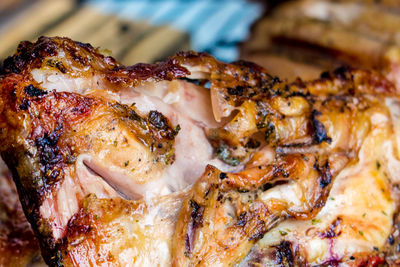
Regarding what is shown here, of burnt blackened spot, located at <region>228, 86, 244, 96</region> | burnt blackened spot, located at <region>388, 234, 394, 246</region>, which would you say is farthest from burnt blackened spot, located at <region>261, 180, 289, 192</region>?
burnt blackened spot, located at <region>388, 234, 394, 246</region>

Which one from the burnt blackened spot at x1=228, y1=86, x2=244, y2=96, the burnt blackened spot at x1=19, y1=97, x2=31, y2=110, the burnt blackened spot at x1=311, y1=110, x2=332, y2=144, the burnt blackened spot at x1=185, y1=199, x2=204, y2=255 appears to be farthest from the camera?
the burnt blackened spot at x1=311, y1=110, x2=332, y2=144

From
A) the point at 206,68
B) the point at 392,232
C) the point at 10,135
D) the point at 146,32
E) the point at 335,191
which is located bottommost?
the point at 392,232

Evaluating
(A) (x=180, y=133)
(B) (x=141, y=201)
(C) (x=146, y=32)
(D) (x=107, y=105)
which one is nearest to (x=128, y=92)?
(D) (x=107, y=105)

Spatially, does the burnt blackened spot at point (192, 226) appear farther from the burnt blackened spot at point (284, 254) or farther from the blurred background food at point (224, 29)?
the blurred background food at point (224, 29)

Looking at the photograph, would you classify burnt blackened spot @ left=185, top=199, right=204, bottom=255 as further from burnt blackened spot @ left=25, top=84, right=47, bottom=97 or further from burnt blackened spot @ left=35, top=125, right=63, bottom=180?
burnt blackened spot @ left=25, top=84, right=47, bottom=97

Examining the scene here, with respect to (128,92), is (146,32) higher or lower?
lower

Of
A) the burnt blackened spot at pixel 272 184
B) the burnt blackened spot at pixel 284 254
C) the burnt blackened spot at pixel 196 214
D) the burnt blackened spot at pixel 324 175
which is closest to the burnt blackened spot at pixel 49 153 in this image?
the burnt blackened spot at pixel 196 214

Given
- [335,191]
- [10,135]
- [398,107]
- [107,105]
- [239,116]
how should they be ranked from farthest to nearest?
[398,107] → [335,191] → [239,116] → [107,105] → [10,135]

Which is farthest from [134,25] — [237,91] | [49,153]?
[49,153]

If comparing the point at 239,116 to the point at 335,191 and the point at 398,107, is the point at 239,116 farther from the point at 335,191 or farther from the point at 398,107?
the point at 398,107
